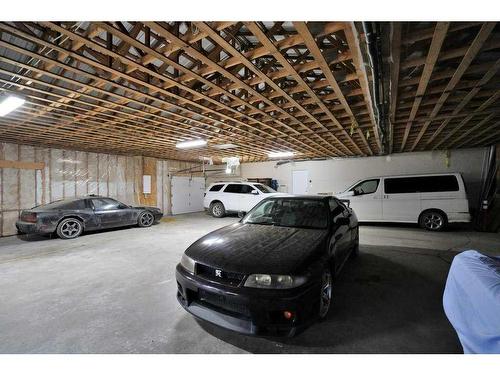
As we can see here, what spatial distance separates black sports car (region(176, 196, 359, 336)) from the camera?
1.75 m

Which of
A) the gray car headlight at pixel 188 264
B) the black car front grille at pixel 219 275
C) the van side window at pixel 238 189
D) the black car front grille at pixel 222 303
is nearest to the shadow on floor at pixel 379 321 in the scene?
the black car front grille at pixel 222 303

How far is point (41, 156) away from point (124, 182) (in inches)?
108

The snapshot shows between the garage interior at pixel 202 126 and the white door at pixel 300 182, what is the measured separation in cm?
385

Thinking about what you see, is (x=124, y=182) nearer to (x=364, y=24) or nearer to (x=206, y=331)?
(x=206, y=331)

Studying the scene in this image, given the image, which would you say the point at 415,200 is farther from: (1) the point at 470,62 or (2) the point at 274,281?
(2) the point at 274,281

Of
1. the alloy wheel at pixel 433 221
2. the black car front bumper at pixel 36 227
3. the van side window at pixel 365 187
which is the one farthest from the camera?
the van side window at pixel 365 187

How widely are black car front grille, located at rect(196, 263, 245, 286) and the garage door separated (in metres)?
9.64

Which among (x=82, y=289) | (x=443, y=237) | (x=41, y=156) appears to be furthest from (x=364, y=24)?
(x=41, y=156)

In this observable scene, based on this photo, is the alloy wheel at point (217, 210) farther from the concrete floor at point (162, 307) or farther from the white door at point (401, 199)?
the white door at point (401, 199)

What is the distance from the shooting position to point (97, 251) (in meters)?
4.78

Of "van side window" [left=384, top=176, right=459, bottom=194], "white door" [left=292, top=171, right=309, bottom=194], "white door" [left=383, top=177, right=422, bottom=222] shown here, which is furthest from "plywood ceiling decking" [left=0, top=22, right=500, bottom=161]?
"white door" [left=292, top=171, right=309, bottom=194]

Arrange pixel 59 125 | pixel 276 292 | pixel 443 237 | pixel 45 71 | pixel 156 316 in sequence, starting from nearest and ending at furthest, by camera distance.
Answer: pixel 276 292
pixel 156 316
pixel 45 71
pixel 59 125
pixel 443 237

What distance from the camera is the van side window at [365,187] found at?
7.51 meters

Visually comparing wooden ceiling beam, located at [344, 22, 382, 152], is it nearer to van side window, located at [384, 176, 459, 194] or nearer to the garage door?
van side window, located at [384, 176, 459, 194]
